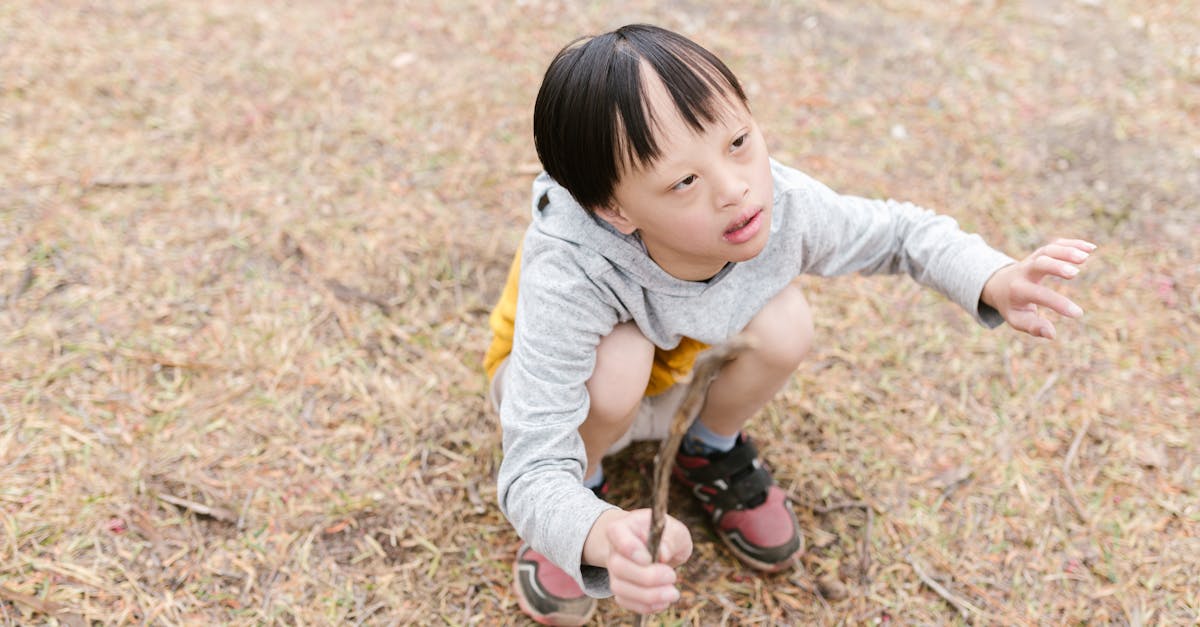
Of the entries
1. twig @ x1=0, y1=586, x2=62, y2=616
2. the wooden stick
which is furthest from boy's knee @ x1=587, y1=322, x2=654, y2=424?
twig @ x1=0, y1=586, x2=62, y2=616

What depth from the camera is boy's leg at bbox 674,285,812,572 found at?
5.61 ft

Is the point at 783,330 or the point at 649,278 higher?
the point at 649,278

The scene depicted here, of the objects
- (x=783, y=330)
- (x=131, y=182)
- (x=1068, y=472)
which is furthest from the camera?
(x=131, y=182)

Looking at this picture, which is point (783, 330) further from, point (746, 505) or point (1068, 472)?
point (1068, 472)

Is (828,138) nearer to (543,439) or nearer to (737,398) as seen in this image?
(737,398)

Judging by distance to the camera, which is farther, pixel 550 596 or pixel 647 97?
pixel 550 596

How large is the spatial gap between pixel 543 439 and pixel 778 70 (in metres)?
2.23

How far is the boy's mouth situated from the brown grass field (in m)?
0.82

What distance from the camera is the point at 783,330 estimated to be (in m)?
1.70

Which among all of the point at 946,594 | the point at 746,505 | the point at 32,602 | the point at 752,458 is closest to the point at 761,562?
Result: the point at 746,505

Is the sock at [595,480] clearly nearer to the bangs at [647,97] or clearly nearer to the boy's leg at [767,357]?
the boy's leg at [767,357]

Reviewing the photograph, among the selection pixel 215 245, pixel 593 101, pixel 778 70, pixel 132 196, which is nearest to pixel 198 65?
pixel 132 196

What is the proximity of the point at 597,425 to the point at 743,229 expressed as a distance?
461mm

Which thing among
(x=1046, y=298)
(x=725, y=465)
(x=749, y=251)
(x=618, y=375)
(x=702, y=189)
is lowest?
(x=725, y=465)
